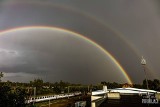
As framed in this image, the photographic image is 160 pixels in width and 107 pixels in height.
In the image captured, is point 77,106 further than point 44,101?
No

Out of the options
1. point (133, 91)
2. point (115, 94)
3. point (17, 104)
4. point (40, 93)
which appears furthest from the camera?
point (40, 93)

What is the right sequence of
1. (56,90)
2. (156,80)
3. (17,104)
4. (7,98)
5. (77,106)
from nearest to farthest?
(7,98) < (17,104) < (77,106) < (56,90) < (156,80)

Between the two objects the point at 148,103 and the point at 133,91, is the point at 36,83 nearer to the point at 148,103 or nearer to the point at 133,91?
the point at 133,91

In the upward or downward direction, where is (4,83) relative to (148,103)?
upward

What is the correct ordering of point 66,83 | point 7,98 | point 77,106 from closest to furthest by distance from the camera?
point 7,98, point 77,106, point 66,83

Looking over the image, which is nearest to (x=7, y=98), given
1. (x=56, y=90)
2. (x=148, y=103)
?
(x=148, y=103)

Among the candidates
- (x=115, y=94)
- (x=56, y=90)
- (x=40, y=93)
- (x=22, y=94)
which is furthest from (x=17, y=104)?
(x=56, y=90)

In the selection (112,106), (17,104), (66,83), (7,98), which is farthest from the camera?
(66,83)

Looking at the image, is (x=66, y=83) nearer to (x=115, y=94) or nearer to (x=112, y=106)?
(x=115, y=94)

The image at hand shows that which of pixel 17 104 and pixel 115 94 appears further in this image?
pixel 115 94
